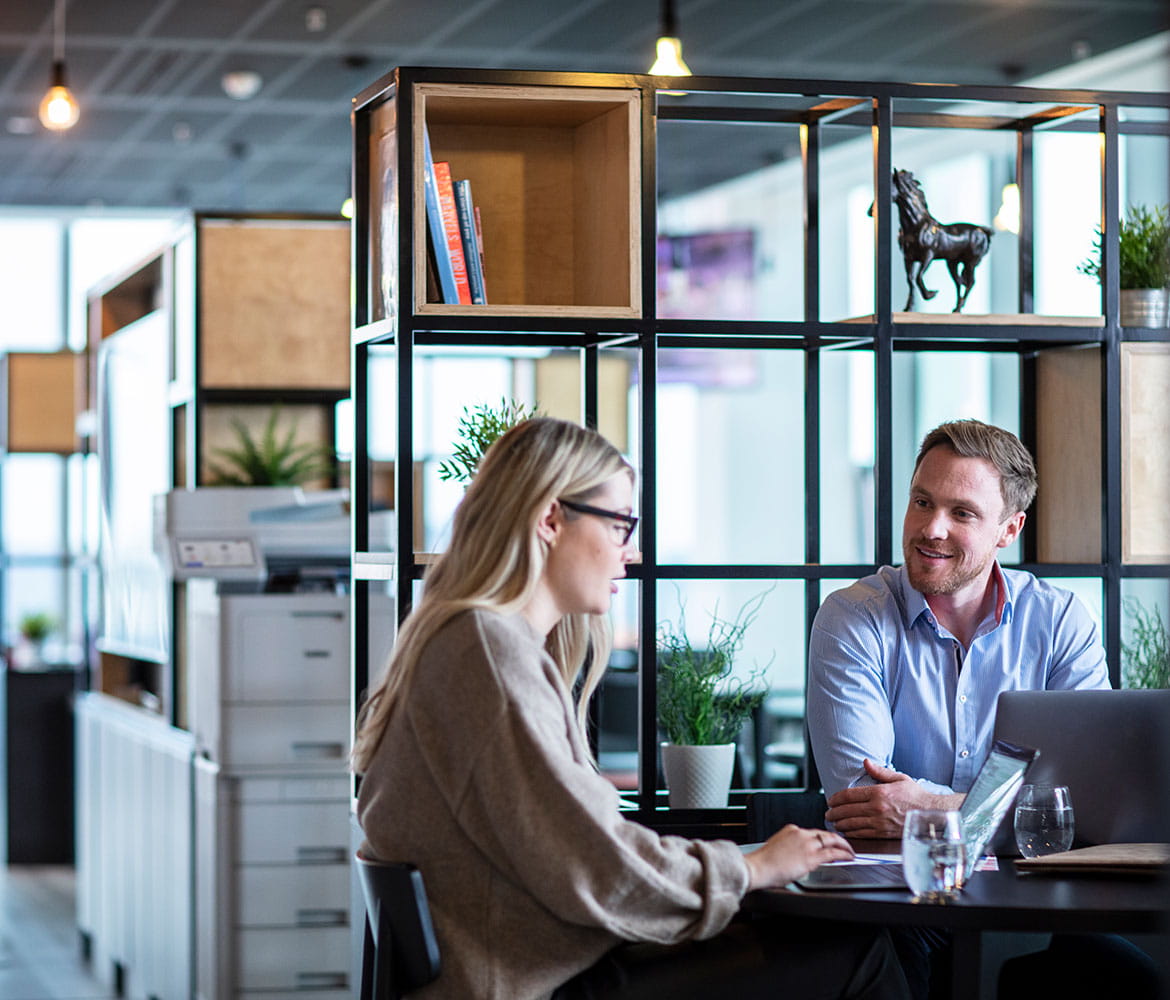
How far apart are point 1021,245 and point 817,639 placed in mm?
1091

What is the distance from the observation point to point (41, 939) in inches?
247

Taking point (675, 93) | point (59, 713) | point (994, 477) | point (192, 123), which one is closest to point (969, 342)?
point (994, 477)

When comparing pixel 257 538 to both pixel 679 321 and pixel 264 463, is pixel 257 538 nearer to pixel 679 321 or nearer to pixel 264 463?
pixel 264 463

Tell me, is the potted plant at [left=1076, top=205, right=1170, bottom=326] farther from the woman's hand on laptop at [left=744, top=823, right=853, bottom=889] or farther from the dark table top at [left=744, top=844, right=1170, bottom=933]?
the woman's hand on laptop at [left=744, top=823, right=853, bottom=889]

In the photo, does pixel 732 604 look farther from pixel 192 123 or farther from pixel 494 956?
pixel 494 956

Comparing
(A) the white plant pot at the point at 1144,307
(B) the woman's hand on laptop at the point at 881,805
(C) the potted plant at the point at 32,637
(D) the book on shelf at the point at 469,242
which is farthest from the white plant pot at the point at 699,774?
(C) the potted plant at the point at 32,637

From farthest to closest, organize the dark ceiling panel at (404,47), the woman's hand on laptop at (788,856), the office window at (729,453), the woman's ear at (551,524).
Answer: the office window at (729,453), the dark ceiling panel at (404,47), the woman's ear at (551,524), the woman's hand on laptop at (788,856)

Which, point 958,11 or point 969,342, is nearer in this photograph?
point 969,342

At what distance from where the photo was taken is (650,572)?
3.29 meters

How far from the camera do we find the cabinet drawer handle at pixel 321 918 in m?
4.54

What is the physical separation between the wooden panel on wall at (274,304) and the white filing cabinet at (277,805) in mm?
897

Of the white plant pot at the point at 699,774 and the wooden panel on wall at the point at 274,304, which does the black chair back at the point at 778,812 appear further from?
the wooden panel on wall at the point at 274,304

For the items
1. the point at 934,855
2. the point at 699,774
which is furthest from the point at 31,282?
the point at 934,855

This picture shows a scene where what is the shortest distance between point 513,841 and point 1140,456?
6.33 ft
